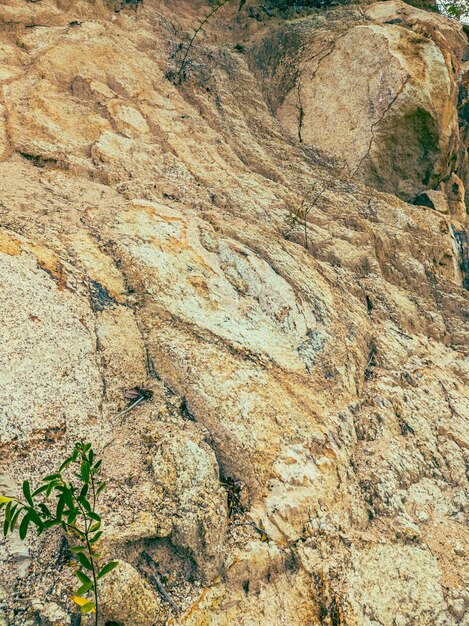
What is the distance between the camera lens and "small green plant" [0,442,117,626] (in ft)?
3.69

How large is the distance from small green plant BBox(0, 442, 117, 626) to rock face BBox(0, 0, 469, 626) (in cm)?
8

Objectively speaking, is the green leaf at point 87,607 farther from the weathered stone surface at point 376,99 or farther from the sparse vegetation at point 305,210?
the weathered stone surface at point 376,99

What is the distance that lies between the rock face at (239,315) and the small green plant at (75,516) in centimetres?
Answer: 8

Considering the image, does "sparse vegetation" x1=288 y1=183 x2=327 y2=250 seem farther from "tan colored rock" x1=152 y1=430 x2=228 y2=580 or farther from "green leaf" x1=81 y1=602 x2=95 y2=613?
"green leaf" x1=81 y1=602 x2=95 y2=613

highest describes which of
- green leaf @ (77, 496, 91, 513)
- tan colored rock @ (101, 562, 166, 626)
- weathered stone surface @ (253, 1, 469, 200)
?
weathered stone surface @ (253, 1, 469, 200)

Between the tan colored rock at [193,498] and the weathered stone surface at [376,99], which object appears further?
the weathered stone surface at [376,99]

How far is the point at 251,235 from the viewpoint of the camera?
3.17 m

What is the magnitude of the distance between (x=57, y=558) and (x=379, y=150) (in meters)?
4.17

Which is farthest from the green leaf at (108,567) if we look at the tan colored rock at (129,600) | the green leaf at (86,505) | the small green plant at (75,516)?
the tan colored rock at (129,600)

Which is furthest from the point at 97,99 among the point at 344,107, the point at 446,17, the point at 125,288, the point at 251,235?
the point at 446,17

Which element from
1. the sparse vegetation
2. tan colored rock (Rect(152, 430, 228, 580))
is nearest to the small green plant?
tan colored rock (Rect(152, 430, 228, 580))

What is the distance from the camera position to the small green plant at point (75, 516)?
44.3 inches

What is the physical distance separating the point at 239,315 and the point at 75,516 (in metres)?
1.54

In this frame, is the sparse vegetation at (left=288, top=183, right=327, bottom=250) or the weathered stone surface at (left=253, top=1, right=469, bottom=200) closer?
the sparse vegetation at (left=288, top=183, right=327, bottom=250)
